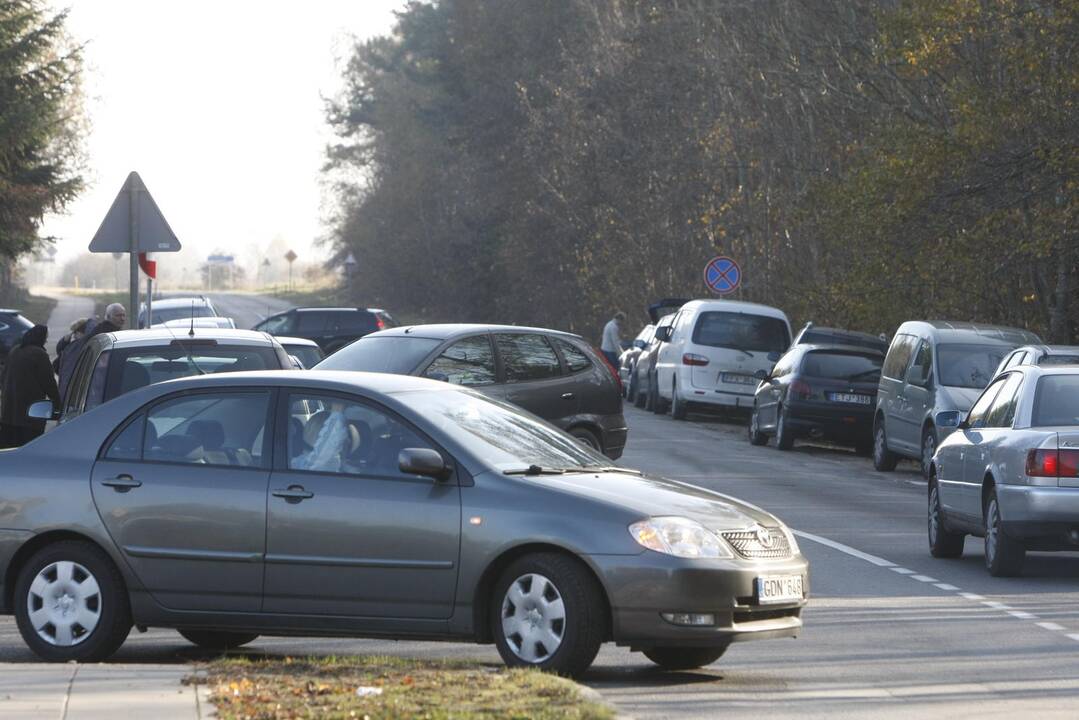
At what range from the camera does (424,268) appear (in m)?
Result: 84.5

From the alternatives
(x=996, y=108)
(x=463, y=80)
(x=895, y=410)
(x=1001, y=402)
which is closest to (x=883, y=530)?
(x=1001, y=402)

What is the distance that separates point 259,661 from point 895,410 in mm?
16195

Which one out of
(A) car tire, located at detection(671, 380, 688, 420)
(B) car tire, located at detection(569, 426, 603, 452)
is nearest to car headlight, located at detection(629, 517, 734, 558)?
(B) car tire, located at detection(569, 426, 603, 452)

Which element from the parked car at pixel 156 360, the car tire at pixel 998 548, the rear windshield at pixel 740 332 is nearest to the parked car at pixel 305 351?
the parked car at pixel 156 360

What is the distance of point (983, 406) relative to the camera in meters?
15.1

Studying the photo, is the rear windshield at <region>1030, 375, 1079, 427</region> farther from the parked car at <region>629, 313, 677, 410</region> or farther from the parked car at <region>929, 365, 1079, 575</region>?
the parked car at <region>629, 313, 677, 410</region>

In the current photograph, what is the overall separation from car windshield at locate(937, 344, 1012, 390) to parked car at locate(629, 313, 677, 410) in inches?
519

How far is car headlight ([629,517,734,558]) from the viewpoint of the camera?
344 inches

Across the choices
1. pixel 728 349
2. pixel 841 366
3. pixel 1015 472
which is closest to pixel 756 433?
pixel 841 366

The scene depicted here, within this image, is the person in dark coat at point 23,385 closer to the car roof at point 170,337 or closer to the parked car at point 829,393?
the car roof at point 170,337

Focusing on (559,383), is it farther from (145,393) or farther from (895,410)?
(145,393)

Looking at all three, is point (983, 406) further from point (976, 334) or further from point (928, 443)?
point (976, 334)

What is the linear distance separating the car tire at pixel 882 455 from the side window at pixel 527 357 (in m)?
7.43

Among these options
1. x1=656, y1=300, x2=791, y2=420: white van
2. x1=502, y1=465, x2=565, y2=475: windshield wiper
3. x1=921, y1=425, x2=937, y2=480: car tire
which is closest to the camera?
x1=502, y1=465, x2=565, y2=475: windshield wiper
